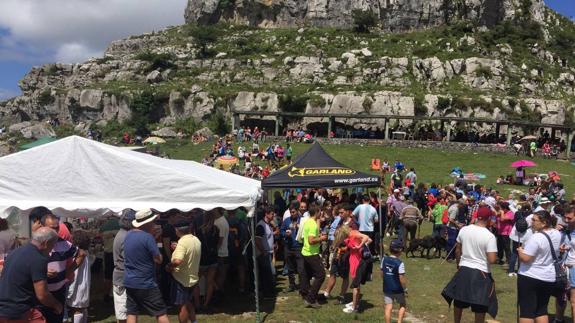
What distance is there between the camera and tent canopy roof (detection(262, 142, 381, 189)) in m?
10.1

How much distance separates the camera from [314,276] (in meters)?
8.31

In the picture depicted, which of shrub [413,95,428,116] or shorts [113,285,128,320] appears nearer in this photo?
shorts [113,285,128,320]

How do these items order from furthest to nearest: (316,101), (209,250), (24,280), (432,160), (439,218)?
(316,101) → (432,160) → (439,218) → (209,250) → (24,280)

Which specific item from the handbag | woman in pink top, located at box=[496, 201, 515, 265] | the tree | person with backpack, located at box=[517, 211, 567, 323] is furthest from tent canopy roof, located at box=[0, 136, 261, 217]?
the tree

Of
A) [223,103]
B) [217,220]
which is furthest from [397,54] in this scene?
[217,220]

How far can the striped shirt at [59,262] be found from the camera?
5441 mm

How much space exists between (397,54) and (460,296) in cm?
6360

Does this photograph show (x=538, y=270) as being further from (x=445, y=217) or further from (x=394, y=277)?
(x=445, y=217)

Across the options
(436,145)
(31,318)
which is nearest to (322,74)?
(436,145)

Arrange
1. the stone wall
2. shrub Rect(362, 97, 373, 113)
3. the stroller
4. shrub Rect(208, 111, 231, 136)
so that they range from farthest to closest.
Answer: shrub Rect(362, 97, 373, 113) < shrub Rect(208, 111, 231, 136) < the stone wall < the stroller

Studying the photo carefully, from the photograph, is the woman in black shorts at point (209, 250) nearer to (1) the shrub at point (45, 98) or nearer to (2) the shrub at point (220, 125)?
(2) the shrub at point (220, 125)

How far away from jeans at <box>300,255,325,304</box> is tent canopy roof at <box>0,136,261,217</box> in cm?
149

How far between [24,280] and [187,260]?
2211 millimetres

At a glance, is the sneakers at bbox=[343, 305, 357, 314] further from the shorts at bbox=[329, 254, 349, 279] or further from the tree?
the tree
